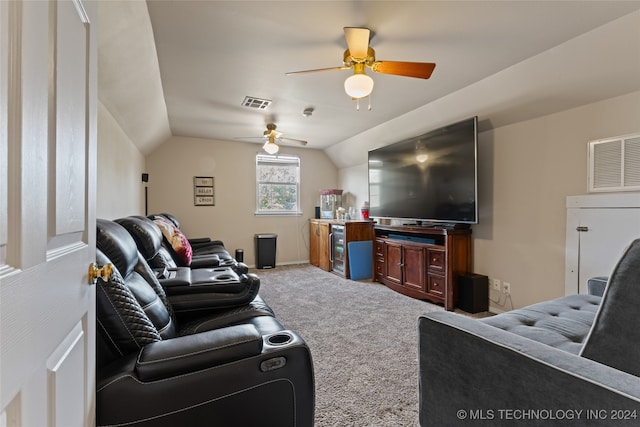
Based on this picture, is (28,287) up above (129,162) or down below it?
below

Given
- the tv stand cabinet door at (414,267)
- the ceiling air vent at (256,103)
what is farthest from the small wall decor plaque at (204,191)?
the tv stand cabinet door at (414,267)

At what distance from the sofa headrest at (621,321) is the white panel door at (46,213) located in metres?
1.36

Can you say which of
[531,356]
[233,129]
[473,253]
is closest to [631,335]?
[531,356]

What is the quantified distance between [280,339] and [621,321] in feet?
3.55

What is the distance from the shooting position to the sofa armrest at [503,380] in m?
0.78

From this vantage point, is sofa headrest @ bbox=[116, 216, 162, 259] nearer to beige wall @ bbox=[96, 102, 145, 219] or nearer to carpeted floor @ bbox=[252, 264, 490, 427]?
beige wall @ bbox=[96, 102, 145, 219]

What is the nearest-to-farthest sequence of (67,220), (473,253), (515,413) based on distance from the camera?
1. (67,220)
2. (515,413)
3. (473,253)

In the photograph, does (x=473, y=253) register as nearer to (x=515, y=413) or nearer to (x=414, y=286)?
(x=414, y=286)

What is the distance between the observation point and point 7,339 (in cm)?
40

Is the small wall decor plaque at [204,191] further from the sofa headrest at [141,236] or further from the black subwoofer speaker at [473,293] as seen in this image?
the black subwoofer speaker at [473,293]

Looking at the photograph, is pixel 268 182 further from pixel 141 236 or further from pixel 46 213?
pixel 46 213

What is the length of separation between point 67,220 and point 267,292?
3.50m

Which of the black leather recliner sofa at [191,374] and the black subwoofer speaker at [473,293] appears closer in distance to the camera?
the black leather recliner sofa at [191,374]

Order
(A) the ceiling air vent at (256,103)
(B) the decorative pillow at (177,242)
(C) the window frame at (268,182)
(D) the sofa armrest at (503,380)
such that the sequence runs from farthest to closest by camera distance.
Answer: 1. (C) the window frame at (268,182)
2. (A) the ceiling air vent at (256,103)
3. (B) the decorative pillow at (177,242)
4. (D) the sofa armrest at (503,380)
